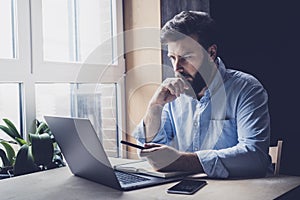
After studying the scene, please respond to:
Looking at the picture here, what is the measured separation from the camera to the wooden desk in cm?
119

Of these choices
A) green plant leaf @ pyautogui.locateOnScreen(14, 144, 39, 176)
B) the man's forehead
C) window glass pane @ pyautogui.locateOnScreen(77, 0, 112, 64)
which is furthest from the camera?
window glass pane @ pyautogui.locateOnScreen(77, 0, 112, 64)

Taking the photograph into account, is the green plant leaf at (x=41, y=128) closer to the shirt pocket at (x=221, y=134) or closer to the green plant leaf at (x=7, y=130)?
the green plant leaf at (x=7, y=130)

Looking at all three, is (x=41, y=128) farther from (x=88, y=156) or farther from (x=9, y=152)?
(x=88, y=156)

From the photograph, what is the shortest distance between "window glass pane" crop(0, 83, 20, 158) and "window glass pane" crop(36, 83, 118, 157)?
169 millimetres

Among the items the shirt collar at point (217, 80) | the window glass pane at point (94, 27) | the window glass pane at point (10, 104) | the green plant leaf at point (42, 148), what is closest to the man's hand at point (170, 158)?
the shirt collar at point (217, 80)

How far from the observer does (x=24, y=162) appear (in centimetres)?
189

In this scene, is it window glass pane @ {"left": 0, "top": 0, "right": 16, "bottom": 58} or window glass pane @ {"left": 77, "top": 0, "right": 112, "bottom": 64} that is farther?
window glass pane @ {"left": 77, "top": 0, "right": 112, "bottom": 64}

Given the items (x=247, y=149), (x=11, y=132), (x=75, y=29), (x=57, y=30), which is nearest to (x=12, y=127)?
(x=11, y=132)

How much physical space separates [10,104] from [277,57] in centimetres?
137

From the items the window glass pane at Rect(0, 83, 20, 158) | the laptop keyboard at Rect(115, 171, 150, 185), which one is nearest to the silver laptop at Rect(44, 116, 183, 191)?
the laptop keyboard at Rect(115, 171, 150, 185)

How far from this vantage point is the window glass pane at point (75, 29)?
2.31 m

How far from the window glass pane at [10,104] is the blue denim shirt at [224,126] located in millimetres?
731

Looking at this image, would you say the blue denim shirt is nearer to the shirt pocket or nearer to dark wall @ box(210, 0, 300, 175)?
the shirt pocket

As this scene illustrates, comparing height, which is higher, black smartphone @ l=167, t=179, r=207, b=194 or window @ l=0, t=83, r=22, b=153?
window @ l=0, t=83, r=22, b=153
